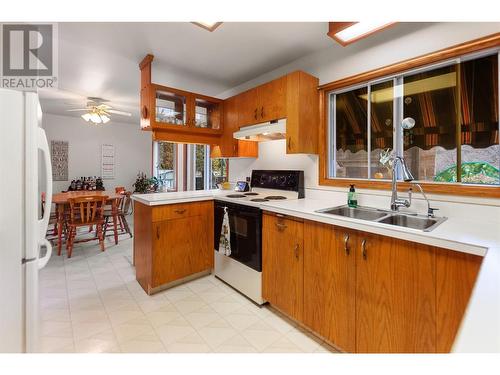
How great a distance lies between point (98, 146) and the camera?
5.76m

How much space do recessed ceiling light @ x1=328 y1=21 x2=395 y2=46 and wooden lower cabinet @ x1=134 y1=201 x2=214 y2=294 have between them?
188 centimetres

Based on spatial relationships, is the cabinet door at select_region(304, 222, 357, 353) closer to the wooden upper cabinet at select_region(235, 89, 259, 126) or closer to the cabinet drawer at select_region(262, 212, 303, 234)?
the cabinet drawer at select_region(262, 212, 303, 234)

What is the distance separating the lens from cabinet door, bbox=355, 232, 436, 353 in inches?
45.1

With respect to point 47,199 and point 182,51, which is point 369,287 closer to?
point 47,199

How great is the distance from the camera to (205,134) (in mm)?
3051

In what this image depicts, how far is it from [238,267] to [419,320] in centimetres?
149

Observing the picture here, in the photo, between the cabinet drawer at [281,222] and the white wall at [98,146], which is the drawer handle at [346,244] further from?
the white wall at [98,146]

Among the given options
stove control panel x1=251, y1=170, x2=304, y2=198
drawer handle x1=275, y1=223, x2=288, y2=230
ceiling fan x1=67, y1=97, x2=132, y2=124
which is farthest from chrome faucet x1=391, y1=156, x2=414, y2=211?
ceiling fan x1=67, y1=97, x2=132, y2=124

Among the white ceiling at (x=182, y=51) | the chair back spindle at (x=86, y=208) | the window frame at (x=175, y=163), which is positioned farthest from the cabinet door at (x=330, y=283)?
the window frame at (x=175, y=163)

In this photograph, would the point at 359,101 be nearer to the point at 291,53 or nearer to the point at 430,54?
the point at 430,54

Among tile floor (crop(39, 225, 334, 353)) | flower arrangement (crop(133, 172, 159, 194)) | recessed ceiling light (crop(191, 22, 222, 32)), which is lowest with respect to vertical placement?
tile floor (crop(39, 225, 334, 353))

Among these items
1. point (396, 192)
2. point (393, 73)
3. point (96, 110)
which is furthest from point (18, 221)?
point (96, 110)

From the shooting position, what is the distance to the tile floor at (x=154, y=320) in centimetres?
162
